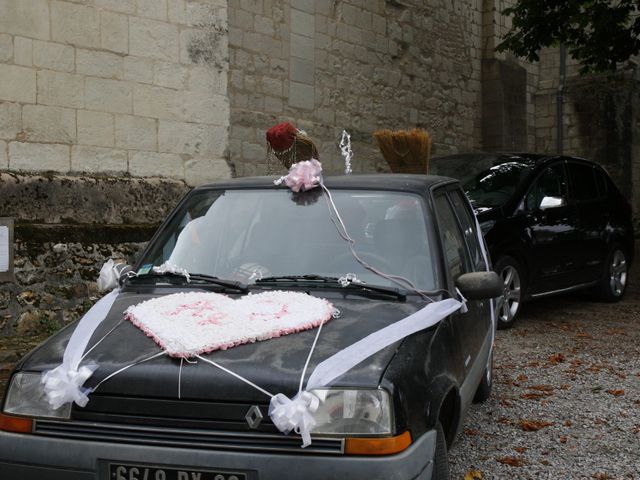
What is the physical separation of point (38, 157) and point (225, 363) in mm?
5159

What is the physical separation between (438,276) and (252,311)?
3.07 feet

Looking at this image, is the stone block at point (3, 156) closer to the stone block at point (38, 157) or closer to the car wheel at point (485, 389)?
the stone block at point (38, 157)

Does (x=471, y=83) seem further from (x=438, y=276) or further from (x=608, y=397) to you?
(x=438, y=276)

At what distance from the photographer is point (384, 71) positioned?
48.7 ft

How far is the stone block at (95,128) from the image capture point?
7.79 m

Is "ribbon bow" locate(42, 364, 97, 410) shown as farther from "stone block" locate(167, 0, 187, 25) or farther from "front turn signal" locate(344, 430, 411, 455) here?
"stone block" locate(167, 0, 187, 25)

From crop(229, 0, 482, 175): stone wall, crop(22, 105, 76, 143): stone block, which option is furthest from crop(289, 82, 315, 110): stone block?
crop(22, 105, 76, 143): stone block

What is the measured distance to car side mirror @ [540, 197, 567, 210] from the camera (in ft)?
28.0

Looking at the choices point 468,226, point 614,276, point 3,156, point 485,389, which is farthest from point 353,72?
point 468,226

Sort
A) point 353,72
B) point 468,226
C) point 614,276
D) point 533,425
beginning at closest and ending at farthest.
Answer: point 468,226
point 533,425
point 614,276
point 353,72

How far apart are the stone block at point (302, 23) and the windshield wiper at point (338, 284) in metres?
9.49

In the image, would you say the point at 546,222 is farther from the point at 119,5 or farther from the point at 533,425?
the point at 119,5

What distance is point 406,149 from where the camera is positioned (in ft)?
18.7

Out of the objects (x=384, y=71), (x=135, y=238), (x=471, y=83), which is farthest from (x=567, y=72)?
(x=135, y=238)
